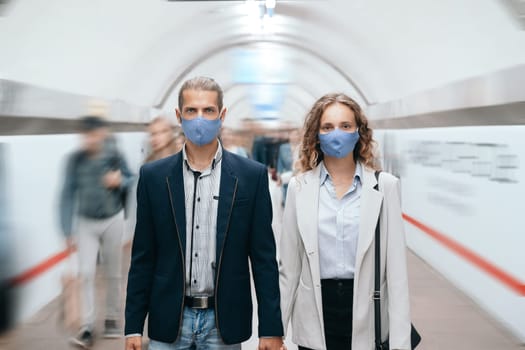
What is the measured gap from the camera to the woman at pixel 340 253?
120 inches

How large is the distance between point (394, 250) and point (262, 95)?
21.8 metres

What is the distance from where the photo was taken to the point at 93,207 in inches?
224

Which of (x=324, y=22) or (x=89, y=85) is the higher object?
(x=324, y=22)

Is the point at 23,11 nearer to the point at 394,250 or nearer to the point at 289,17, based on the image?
the point at 394,250

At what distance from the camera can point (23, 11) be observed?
19.6ft

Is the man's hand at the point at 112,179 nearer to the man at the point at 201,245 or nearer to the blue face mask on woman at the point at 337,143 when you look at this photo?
the man at the point at 201,245

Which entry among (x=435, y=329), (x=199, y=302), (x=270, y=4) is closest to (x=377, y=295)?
(x=199, y=302)

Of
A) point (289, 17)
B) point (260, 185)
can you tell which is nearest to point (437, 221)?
point (289, 17)

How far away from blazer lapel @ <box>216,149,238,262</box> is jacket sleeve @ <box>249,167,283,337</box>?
145mm

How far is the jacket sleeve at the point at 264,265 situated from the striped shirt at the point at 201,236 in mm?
216

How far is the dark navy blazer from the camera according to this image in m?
2.84

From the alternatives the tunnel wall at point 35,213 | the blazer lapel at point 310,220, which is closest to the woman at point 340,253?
the blazer lapel at point 310,220

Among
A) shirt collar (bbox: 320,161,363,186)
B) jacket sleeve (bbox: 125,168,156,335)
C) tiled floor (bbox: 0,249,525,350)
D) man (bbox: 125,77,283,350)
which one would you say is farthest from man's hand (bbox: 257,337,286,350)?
tiled floor (bbox: 0,249,525,350)

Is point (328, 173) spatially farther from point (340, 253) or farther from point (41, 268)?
point (41, 268)
